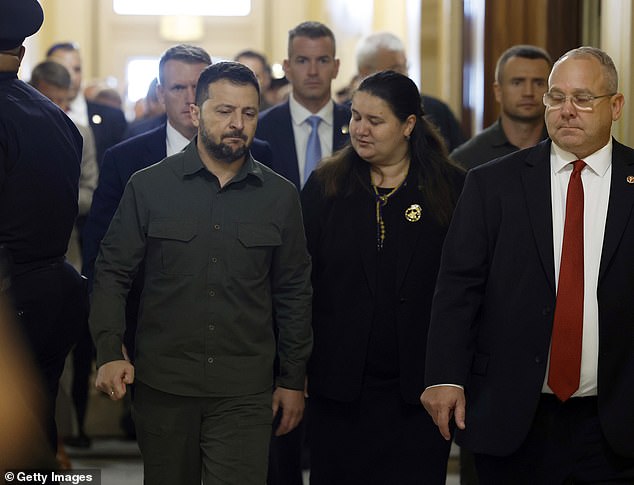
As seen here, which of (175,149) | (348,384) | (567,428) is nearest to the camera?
(567,428)

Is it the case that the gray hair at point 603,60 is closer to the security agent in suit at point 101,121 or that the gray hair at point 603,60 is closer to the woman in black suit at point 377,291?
the woman in black suit at point 377,291

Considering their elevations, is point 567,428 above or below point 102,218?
below

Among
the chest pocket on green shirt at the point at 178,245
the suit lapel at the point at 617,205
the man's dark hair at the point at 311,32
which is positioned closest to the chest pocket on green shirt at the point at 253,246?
the chest pocket on green shirt at the point at 178,245

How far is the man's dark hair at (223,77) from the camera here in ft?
12.3

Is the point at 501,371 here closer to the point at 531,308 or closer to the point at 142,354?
the point at 531,308

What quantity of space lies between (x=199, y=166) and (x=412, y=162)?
0.85 meters

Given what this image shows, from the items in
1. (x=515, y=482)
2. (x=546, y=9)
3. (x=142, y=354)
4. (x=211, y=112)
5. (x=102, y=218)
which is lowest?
(x=515, y=482)

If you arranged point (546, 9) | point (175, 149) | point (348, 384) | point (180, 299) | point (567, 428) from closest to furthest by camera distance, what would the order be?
point (567, 428), point (180, 299), point (348, 384), point (175, 149), point (546, 9)

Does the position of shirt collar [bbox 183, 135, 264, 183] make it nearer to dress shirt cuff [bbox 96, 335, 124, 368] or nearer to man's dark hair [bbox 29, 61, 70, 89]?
dress shirt cuff [bbox 96, 335, 124, 368]

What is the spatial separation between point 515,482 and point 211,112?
1.36m

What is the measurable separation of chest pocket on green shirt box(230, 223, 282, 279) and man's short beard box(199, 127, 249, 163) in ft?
0.64

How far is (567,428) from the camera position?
131 inches

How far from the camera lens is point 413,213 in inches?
164

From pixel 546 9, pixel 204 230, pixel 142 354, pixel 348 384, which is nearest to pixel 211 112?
pixel 204 230
